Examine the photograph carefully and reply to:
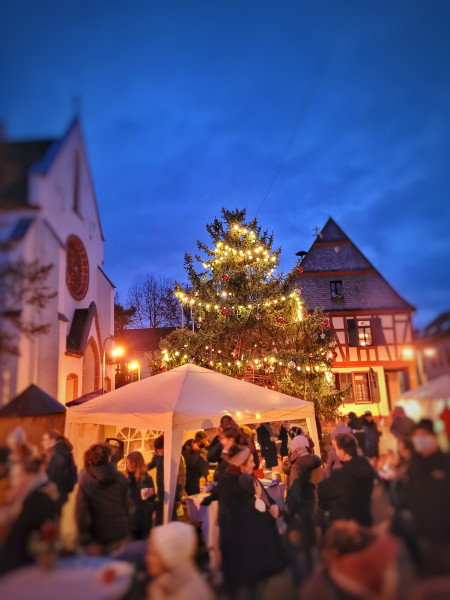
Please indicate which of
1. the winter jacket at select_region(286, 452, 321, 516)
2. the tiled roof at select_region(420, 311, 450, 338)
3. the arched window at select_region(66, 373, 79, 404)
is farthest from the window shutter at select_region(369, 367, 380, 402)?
the arched window at select_region(66, 373, 79, 404)

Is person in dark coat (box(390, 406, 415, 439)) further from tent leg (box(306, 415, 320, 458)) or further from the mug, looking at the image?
tent leg (box(306, 415, 320, 458))

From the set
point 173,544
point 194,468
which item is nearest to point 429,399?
point 173,544

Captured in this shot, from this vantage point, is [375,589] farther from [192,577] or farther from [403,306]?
[403,306]

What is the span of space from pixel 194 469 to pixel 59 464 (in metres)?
5.34

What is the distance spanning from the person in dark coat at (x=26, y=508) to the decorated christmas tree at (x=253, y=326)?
12.4 meters

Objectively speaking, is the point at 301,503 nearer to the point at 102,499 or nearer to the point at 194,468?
the point at 102,499

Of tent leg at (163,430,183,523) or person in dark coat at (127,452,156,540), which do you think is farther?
tent leg at (163,430,183,523)

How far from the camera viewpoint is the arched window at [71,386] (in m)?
3.86

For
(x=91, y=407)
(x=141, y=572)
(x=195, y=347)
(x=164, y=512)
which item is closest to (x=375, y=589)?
(x=141, y=572)

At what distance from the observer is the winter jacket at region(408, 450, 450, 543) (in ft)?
7.79

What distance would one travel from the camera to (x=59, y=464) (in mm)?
3699

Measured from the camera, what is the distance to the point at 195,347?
15.6 metres

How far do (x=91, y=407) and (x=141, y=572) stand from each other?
5.04 m

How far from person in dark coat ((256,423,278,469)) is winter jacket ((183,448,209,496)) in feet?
15.3
